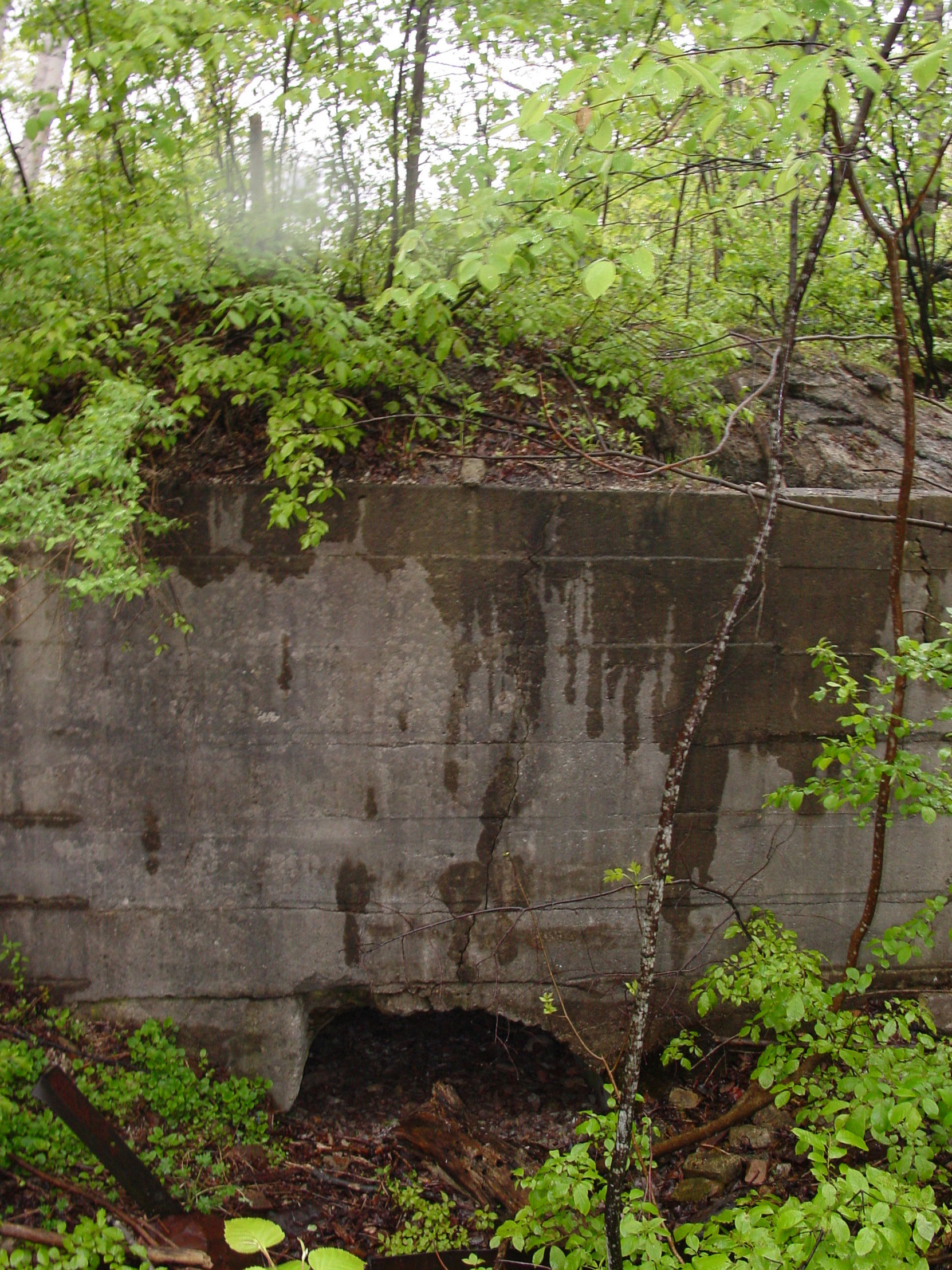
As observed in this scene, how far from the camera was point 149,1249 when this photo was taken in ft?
9.68

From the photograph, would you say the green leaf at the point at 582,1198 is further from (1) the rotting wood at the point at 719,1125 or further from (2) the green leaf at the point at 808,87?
(2) the green leaf at the point at 808,87

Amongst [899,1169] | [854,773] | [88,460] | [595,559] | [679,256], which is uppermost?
[679,256]

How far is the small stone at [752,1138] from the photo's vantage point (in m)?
3.52

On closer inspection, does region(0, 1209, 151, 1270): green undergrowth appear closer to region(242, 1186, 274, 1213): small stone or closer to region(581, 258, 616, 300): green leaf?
region(242, 1186, 274, 1213): small stone

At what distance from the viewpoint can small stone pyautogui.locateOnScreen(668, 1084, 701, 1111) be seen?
3.73 metres

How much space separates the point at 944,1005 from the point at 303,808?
10.5 feet

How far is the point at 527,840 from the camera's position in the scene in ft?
11.9

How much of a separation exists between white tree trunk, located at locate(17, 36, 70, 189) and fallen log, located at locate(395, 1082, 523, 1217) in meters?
4.81

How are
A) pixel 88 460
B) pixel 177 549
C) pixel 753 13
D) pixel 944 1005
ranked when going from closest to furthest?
1. pixel 753 13
2. pixel 88 460
3. pixel 177 549
4. pixel 944 1005

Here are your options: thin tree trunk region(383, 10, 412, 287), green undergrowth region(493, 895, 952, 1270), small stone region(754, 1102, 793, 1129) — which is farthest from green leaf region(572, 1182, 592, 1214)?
thin tree trunk region(383, 10, 412, 287)

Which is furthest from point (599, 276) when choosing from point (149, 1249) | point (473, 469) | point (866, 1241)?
point (149, 1249)

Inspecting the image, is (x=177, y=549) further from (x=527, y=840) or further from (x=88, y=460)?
(x=527, y=840)

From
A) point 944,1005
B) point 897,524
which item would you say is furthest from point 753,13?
point 944,1005

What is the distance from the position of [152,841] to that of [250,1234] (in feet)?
7.32
